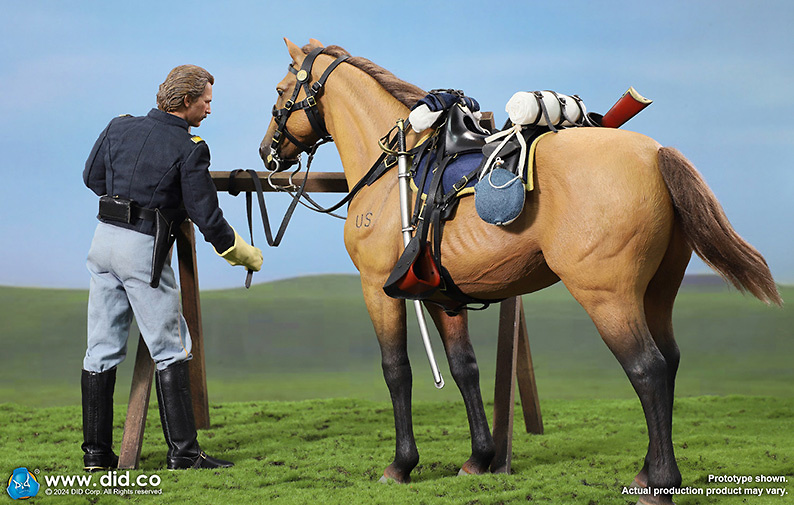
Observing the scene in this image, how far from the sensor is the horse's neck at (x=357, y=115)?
14.1 feet

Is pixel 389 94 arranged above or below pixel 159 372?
above

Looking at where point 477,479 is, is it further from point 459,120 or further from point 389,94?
point 389,94

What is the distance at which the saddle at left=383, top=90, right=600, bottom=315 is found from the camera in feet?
11.7

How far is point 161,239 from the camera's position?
14.1 feet

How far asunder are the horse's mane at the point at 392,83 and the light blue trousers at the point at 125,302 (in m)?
1.63

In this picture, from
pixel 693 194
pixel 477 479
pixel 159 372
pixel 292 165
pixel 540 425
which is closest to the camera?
→ pixel 693 194

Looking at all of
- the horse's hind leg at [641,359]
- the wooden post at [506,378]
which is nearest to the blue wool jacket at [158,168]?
the wooden post at [506,378]

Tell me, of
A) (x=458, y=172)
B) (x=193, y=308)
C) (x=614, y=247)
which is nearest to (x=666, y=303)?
(x=614, y=247)

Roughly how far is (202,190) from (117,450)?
2.18 metres

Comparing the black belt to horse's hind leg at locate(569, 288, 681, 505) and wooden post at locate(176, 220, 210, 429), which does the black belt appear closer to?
wooden post at locate(176, 220, 210, 429)

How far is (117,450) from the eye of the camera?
525 cm

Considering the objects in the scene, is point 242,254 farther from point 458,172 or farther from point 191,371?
point 191,371

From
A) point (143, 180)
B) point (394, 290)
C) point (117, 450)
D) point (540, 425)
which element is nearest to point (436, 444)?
point (540, 425)

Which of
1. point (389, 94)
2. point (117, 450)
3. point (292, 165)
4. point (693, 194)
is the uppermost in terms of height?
point (389, 94)
